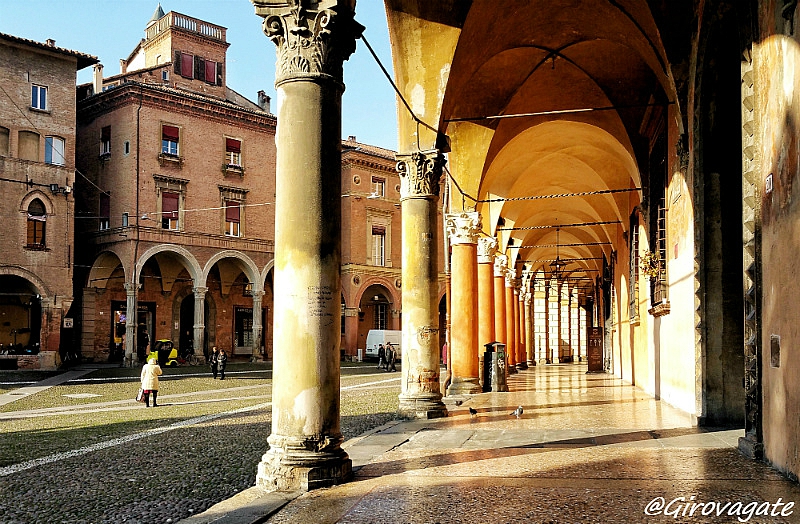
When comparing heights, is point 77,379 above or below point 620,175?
below

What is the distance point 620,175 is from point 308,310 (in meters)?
16.3

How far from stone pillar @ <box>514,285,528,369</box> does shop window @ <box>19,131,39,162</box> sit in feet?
67.7

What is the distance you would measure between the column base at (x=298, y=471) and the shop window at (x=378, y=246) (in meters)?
40.0

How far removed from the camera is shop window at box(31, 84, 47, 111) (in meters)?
32.1

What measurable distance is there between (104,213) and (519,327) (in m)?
19.9

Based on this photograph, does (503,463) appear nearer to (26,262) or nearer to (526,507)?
(526,507)

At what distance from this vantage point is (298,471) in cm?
586

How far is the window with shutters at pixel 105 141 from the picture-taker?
119 ft

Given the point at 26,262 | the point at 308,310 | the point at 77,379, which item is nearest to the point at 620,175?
the point at 308,310

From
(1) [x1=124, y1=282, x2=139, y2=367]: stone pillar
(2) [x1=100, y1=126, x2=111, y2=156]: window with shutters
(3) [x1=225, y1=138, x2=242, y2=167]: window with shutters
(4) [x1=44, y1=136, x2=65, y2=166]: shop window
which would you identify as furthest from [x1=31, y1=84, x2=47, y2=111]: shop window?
(3) [x1=225, y1=138, x2=242, y2=167]: window with shutters

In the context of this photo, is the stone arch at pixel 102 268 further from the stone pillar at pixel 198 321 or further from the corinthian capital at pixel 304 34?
the corinthian capital at pixel 304 34

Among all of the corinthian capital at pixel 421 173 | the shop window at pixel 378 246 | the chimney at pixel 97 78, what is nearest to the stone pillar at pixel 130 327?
the chimney at pixel 97 78

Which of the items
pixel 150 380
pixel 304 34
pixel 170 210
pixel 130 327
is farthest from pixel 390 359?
pixel 304 34

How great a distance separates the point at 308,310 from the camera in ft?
19.9
